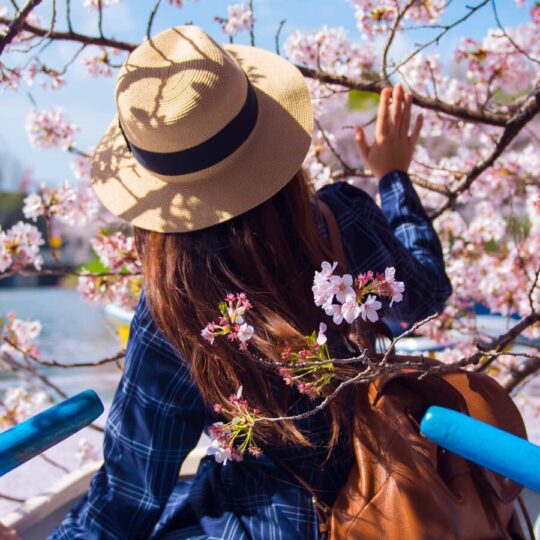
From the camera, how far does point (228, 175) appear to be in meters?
1.07

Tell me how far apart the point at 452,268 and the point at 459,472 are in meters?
1.70

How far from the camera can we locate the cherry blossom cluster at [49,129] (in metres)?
2.53

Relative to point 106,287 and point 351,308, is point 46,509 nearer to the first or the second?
point 106,287

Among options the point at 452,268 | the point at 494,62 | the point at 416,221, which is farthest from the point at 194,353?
the point at 494,62

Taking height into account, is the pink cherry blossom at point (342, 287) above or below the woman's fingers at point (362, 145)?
below

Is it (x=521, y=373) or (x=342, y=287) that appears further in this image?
(x=521, y=373)

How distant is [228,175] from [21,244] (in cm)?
117

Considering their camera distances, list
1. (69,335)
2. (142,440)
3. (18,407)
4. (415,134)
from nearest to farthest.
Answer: (142,440) → (415,134) → (18,407) → (69,335)

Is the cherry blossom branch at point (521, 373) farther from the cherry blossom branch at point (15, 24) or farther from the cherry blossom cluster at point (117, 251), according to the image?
the cherry blossom branch at point (15, 24)

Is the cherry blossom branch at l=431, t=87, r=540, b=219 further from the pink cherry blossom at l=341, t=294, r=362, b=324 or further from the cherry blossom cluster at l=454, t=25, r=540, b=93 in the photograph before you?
the pink cherry blossom at l=341, t=294, r=362, b=324

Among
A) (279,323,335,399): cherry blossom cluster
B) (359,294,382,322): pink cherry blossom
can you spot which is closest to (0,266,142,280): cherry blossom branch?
(279,323,335,399): cherry blossom cluster

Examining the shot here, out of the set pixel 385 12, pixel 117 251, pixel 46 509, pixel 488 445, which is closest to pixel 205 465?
pixel 46 509

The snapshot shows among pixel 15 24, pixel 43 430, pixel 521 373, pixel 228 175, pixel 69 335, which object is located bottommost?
pixel 69 335

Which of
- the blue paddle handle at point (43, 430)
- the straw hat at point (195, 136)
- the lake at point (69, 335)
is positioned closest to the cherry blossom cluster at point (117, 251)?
the lake at point (69, 335)
